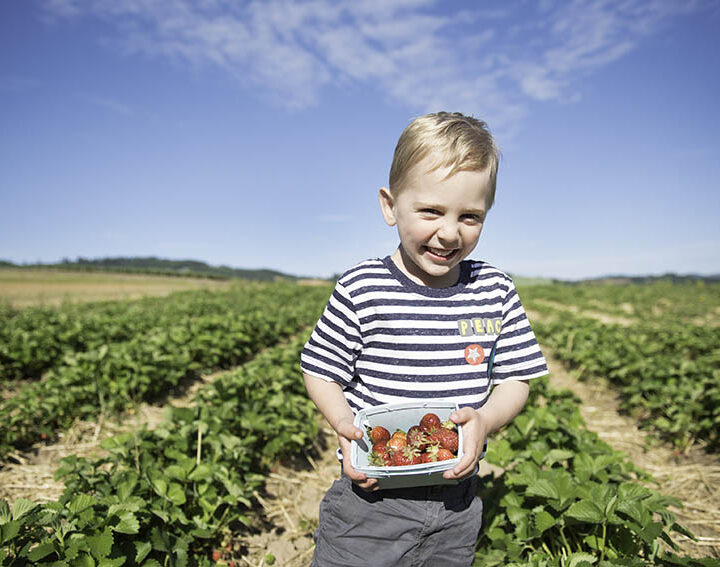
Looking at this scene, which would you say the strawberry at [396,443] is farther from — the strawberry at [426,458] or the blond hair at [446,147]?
the blond hair at [446,147]

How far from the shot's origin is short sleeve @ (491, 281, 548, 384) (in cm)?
162

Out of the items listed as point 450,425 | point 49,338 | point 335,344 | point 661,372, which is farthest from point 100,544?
point 49,338

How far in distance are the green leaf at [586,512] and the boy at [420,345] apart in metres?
0.47

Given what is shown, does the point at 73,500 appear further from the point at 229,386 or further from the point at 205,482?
the point at 229,386

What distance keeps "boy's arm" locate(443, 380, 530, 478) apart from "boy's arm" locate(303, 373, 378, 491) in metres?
0.25

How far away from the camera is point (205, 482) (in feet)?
8.13

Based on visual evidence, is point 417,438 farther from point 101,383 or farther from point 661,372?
point 661,372

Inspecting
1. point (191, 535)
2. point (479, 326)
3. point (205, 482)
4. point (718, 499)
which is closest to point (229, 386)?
point (205, 482)

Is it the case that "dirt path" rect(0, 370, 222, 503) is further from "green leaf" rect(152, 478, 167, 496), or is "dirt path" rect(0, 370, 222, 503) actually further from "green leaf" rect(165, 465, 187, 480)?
"green leaf" rect(152, 478, 167, 496)

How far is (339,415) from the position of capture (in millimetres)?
1457

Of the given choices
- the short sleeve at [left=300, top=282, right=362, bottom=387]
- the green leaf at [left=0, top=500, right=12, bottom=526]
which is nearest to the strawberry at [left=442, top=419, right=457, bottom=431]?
the short sleeve at [left=300, top=282, right=362, bottom=387]

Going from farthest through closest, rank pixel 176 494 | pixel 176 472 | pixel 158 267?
pixel 158 267 < pixel 176 472 < pixel 176 494

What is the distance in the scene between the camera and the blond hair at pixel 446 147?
1.37 meters

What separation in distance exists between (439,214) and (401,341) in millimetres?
431
